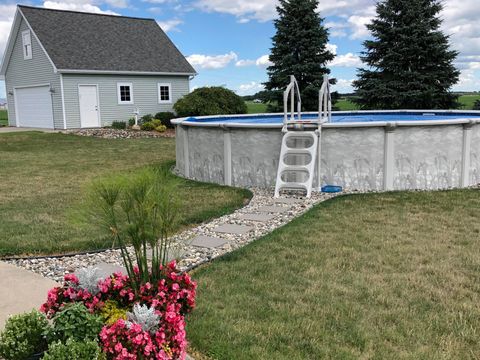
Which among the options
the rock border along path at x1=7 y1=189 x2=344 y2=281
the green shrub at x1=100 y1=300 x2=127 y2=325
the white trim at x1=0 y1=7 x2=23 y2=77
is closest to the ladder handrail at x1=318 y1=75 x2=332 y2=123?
the rock border along path at x1=7 y1=189 x2=344 y2=281

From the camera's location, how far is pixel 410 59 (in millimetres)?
24500

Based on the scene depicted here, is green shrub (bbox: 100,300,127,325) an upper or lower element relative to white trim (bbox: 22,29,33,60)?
lower

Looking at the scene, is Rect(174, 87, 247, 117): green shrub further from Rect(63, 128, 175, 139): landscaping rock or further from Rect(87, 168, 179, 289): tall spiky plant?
Rect(87, 168, 179, 289): tall spiky plant

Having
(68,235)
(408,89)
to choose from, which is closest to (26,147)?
(68,235)

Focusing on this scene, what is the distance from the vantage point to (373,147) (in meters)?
8.46

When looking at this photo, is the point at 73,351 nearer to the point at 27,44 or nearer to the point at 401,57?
the point at 401,57

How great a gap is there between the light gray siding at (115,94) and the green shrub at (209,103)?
3.81 meters

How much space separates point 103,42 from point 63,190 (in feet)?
62.8

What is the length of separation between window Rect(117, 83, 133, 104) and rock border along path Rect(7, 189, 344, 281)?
63.4ft

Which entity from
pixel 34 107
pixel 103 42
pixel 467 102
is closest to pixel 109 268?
pixel 103 42

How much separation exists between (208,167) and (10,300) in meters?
6.07

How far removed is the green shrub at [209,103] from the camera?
75.5ft

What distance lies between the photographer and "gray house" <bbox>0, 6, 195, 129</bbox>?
24.0 m

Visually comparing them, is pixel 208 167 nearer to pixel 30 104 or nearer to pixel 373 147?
pixel 373 147
